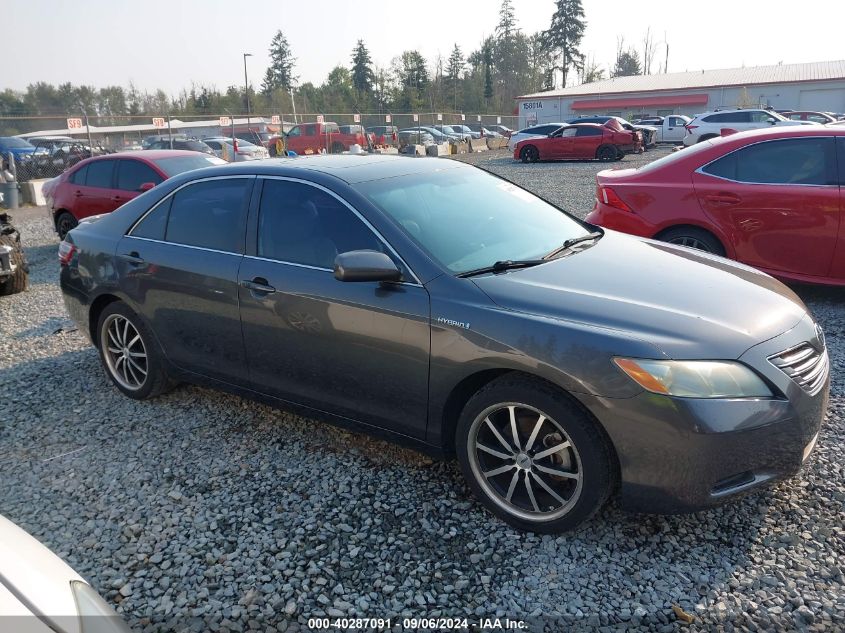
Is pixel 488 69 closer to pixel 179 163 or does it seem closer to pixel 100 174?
pixel 100 174

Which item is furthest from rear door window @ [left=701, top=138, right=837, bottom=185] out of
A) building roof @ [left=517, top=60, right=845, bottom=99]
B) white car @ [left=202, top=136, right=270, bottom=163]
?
building roof @ [left=517, top=60, right=845, bottom=99]

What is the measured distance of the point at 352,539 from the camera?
119 inches

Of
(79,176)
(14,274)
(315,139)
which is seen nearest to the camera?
(14,274)

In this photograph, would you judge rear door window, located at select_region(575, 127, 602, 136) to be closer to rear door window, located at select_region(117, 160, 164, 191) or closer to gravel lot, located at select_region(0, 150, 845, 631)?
rear door window, located at select_region(117, 160, 164, 191)

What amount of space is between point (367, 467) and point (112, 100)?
8596 cm

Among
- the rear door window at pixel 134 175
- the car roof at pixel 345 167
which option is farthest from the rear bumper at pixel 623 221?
the rear door window at pixel 134 175

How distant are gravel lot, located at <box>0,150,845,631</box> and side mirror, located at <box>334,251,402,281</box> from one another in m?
1.12

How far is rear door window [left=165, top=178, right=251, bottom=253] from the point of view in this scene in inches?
154

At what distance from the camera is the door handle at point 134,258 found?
4.32 m

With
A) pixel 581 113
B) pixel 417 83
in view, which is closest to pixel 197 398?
pixel 581 113

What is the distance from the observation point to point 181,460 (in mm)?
3816

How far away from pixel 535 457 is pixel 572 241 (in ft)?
4.59

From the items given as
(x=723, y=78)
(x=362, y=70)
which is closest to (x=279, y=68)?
(x=362, y=70)

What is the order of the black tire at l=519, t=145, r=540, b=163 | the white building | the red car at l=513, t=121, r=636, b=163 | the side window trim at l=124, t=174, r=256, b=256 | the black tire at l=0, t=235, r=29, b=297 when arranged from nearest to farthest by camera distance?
the side window trim at l=124, t=174, r=256, b=256, the black tire at l=0, t=235, r=29, b=297, the red car at l=513, t=121, r=636, b=163, the black tire at l=519, t=145, r=540, b=163, the white building
